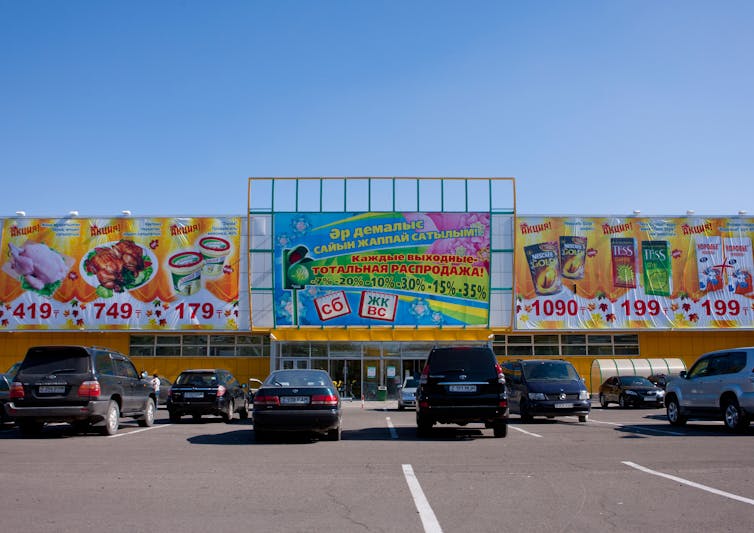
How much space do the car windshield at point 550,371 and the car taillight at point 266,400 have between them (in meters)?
8.77

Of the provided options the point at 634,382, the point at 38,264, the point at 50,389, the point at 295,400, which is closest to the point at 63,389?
the point at 50,389

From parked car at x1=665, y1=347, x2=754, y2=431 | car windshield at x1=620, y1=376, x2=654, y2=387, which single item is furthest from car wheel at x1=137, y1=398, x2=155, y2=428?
car windshield at x1=620, y1=376, x2=654, y2=387

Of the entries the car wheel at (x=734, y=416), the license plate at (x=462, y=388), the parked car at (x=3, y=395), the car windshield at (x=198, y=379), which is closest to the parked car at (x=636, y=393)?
the car wheel at (x=734, y=416)

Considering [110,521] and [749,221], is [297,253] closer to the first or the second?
[749,221]

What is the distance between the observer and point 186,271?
130 feet

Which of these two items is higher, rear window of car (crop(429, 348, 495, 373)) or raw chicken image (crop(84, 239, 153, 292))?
raw chicken image (crop(84, 239, 153, 292))

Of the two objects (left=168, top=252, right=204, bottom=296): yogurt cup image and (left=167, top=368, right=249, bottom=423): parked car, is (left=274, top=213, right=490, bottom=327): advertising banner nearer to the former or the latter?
(left=168, top=252, right=204, bottom=296): yogurt cup image

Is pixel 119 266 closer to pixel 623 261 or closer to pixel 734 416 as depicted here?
pixel 623 261

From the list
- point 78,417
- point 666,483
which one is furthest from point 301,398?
point 666,483

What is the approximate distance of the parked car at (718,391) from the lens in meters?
14.7

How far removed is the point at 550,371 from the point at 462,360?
673cm

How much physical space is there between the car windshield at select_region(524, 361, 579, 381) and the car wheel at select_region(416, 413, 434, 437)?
575 cm

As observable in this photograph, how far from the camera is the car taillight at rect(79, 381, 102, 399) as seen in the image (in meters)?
14.3

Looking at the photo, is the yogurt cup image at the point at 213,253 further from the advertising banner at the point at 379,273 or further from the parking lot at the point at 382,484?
the parking lot at the point at 382,484
